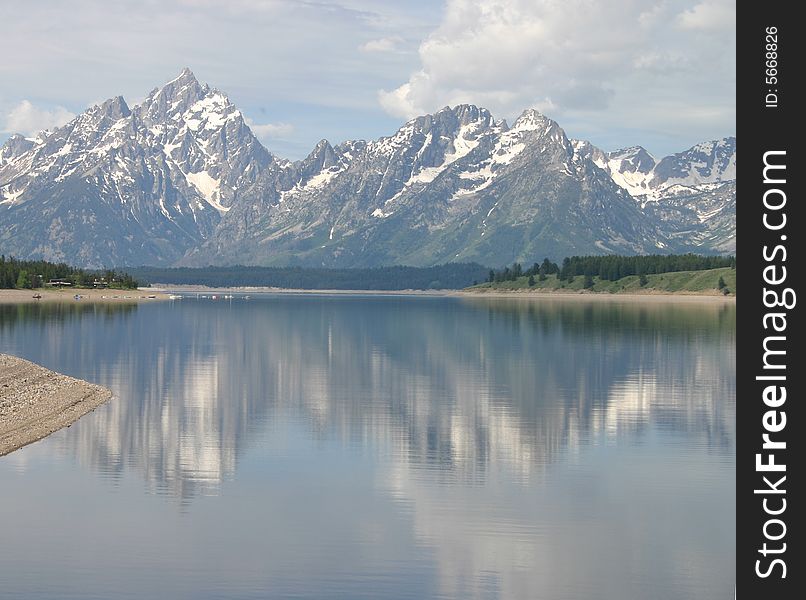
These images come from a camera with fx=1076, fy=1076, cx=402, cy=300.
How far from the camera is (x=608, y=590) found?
39.4 meters

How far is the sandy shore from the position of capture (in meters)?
69.1

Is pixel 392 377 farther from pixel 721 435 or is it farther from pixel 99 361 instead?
pixel 721 435

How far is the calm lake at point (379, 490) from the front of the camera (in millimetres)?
40469
